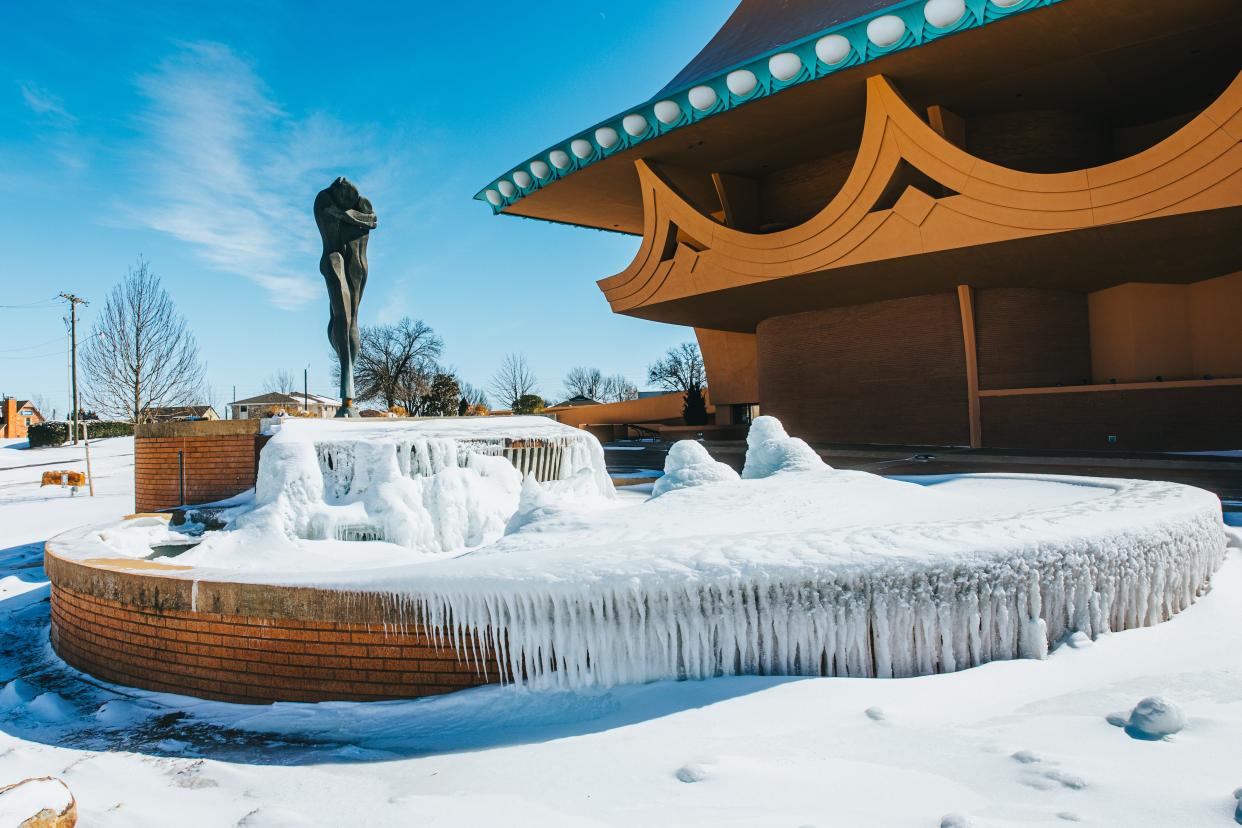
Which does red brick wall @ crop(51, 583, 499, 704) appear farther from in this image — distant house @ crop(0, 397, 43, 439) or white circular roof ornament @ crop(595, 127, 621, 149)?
distant house @ crop(0, 397, 43, 439)

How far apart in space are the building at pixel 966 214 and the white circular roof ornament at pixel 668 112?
0.05m

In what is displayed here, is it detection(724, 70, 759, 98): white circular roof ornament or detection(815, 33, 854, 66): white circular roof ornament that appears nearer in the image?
detection(815, 33, 854, 66): white circular roof ornament

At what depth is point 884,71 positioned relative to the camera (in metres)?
14.5

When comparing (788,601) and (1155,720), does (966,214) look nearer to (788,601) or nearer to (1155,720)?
(788,601)

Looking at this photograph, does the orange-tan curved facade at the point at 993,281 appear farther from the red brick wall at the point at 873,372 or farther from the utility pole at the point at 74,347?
the utility pole at the point at 74,347

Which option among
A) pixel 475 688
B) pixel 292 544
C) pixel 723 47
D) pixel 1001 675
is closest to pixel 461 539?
pixel 292 544

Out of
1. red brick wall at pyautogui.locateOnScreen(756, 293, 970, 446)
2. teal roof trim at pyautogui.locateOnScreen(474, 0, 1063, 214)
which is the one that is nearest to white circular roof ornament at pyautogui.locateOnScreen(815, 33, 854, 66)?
teal roof trim at pyautogui.locateOnScreen(474, 0, 1063, 214)

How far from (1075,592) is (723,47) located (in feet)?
75.7

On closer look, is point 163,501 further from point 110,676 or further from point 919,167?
point 919,167

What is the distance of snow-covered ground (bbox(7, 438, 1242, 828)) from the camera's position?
8.07 feet

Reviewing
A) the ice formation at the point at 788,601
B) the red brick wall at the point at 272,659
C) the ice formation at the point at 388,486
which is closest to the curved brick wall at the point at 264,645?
the red brick wall at the point at 272,659

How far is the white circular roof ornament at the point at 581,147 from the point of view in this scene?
1858 centimetres

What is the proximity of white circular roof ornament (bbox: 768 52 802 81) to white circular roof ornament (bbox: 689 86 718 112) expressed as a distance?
140 centimetres

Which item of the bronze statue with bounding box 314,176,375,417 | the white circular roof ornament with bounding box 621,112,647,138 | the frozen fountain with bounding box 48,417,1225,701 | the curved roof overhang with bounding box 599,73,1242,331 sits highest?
the white circular roof ornament with bounding box 621,112,647,138
